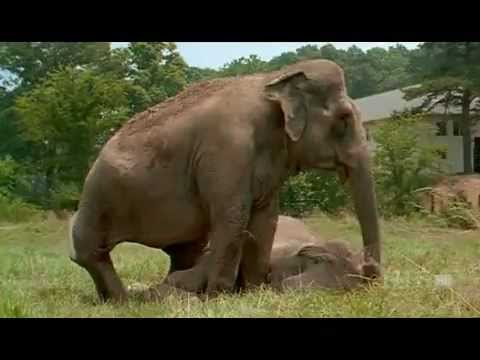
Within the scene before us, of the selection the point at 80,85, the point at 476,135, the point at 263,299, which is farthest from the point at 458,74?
the point at 263,299

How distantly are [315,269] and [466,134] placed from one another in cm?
176

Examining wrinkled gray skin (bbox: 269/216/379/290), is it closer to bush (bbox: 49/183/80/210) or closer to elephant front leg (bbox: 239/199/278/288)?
elephant front leg (bbox: 239/199/278/288)

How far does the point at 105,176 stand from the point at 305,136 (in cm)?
81

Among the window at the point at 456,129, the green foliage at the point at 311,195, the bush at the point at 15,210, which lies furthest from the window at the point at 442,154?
the bush at the point at 15,210

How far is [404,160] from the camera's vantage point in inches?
205

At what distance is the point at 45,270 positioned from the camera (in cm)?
372

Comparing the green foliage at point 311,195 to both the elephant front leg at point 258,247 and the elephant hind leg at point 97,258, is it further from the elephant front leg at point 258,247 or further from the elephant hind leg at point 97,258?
the elephant hind leg at point 97,258

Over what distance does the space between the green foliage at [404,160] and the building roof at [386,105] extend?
0.08m

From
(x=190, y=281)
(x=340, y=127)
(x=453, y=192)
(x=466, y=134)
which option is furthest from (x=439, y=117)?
(x=190, y=281)

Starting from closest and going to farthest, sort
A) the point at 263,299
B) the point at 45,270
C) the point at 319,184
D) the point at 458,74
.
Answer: the point at 263,299 < the point at 45,270 < the point at 319,184 < the point at 458,74

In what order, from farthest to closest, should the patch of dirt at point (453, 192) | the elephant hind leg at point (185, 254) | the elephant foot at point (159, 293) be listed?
the patch of dirt at point (453, 192) < the elephant hind leg at point (185, 254) < the elephant foot at point (159, 293)

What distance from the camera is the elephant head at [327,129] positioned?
326cm

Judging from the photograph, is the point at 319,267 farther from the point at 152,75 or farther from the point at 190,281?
the point at 152,75

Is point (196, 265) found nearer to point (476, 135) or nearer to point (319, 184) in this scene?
point (319, 184)
